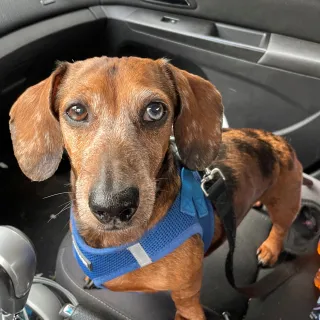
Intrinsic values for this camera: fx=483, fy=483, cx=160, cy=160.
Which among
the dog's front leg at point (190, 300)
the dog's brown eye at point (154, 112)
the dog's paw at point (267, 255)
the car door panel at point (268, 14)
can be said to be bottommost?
the dog's paw at point (267, 255)

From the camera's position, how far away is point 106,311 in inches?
77.5

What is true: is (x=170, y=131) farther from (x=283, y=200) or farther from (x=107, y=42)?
(x=107, y=42)

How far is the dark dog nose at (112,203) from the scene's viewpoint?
1336mm

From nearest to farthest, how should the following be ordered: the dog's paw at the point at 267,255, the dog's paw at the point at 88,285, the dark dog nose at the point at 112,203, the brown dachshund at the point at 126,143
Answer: the dark dog nose at the point at 112,203 < the brown dachshund at the point at 126,143 < the dog's paw at the point at 88,285 < the dog's paw at the point at 267,255

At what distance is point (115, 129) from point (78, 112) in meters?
0.15

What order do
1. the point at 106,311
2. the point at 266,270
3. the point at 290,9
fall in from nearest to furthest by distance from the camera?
the point at 106,311 < the point at 266,270 < the point at 290,9

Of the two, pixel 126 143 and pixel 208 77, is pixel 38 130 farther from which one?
pixel 208 77

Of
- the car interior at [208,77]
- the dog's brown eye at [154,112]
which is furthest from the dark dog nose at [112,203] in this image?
the car interior at [208,77]

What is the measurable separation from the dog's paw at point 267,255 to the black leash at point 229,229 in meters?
0.05

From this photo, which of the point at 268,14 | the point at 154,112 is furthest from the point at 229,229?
the point at 268,14

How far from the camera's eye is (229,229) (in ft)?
6.38

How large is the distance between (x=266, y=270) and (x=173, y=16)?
61.0 inches

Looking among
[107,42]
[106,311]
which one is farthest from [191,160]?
[107,42]

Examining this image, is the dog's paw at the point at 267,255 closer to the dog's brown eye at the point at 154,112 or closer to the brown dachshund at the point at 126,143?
the brown dachshund at the point at 126,143
